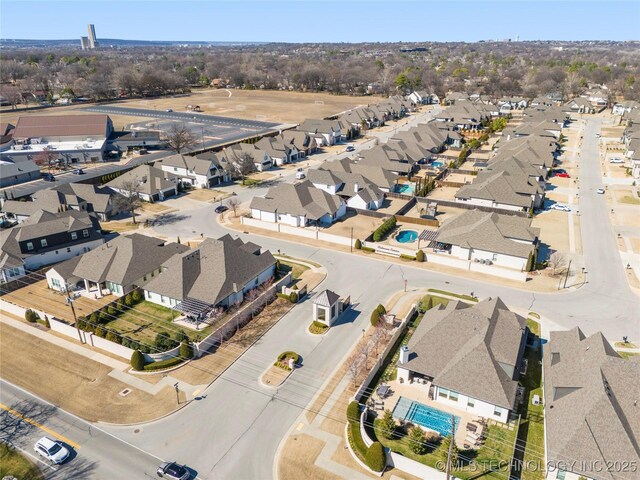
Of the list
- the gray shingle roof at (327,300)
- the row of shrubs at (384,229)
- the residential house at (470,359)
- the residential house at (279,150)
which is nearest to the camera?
the residential house at (470,359)

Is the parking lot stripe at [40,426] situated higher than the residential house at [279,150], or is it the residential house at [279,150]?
the residential house at [279,150]

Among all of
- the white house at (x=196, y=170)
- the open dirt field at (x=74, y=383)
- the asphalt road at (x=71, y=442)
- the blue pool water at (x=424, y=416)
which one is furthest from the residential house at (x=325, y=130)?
the asphalt road at (x=71, y=442)

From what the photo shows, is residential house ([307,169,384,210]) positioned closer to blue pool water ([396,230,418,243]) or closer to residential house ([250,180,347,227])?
residential house ([250,180,347,227])

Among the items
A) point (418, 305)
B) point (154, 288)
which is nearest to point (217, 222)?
point (154, 288)

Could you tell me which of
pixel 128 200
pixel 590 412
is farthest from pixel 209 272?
pixel 590 412

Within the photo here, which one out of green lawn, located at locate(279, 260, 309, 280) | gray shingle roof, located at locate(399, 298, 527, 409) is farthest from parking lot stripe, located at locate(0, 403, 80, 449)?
green lawn, located at locate(279, 260, 309, 280)

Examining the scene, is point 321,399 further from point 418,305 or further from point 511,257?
point 511,257

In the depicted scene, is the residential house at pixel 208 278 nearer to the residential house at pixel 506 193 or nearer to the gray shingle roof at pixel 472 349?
the gray shingle roof at pixel 472 349
